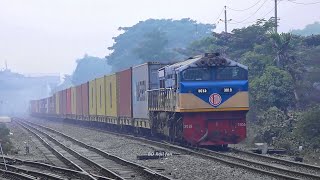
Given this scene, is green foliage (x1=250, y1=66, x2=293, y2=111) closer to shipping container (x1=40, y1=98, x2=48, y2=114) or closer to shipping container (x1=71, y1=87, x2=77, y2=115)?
shipping container (x1=71, y1=87, x2=77, y2=115)

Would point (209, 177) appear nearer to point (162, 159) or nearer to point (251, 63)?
point (162, 159)

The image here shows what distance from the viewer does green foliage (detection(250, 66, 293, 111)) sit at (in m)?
27.6

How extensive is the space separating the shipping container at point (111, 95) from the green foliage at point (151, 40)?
3139 cm

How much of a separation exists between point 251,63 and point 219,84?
47.8 ft

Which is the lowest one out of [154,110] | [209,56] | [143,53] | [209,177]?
[209,177]

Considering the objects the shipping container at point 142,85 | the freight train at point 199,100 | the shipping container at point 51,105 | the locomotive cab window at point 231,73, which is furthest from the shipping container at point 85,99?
the locomotive cab window at point 231,73

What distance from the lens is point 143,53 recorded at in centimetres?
6956

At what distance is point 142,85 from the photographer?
26.8 meters

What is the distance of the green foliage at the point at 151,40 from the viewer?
69750 mm

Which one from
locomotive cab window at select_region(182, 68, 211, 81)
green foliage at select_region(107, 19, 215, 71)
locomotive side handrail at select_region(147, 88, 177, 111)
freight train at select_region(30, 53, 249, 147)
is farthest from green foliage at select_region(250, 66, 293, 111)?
green foliage at select_region(107, 19, 215, 71)

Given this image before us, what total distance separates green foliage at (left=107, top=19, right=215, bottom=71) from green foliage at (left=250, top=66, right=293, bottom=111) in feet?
127

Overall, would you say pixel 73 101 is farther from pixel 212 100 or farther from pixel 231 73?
pixel 212 100

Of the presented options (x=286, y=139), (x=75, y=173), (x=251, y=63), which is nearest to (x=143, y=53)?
(x=251, y=63)

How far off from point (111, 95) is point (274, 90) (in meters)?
11.1
